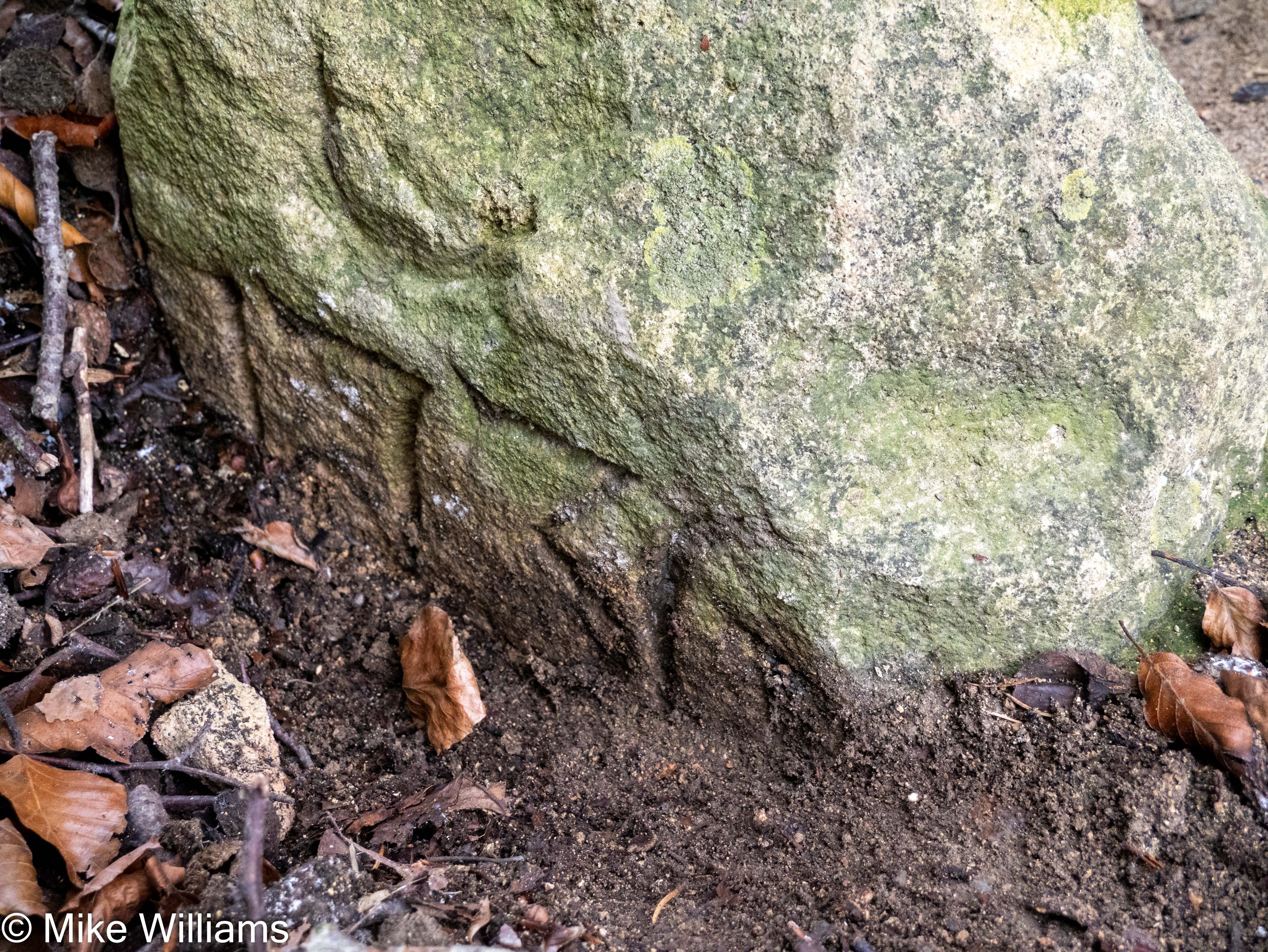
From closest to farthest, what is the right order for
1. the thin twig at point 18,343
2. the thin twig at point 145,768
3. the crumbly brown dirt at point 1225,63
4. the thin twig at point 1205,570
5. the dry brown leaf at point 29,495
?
the thin twig at point 145,768, the thin twig at point 1205,570, the dry brown leaf at point 29,495, the thin twig at point 18,343, the crumbly brown dirt at point 1225,63

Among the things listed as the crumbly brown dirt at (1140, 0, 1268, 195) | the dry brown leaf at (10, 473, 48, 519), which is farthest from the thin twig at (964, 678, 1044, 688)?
the crumbly brown dirt at (1140, 0, 1268, 195)

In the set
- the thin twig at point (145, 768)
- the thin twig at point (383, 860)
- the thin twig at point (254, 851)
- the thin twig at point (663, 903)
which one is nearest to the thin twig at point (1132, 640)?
the thin twig at point (663, 903)

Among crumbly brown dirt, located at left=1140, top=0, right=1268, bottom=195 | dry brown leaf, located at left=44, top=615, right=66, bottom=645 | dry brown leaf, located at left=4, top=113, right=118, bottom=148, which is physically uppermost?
crumbly brown dirt, located at left=1140, top=0, right=1268, bottom=195

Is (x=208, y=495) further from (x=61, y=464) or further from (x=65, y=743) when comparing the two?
(x=65, y=743)

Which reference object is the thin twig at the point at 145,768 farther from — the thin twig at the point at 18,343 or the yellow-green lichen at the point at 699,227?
the yellow-green lichen at the point at 699,227

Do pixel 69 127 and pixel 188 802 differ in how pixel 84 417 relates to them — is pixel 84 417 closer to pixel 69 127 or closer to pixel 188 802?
pixel 69 127

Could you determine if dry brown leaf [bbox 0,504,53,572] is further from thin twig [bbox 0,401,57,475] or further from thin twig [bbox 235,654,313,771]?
thin twig [bbox 235,654,313,771]

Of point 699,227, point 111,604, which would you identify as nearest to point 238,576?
point 111,604
